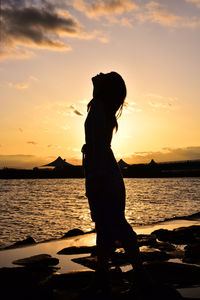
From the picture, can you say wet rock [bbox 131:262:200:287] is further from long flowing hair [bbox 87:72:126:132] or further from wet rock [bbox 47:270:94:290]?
long flowing hair [bbox 87:72:126:132]

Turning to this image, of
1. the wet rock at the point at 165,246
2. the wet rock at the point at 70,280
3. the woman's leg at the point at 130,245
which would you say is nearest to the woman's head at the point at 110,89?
the woman's leg at the point at 130,245

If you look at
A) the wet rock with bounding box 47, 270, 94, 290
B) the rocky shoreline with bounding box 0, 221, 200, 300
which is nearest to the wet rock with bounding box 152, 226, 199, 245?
the rocky shoreline with bounding box 0, 221, 200, 300

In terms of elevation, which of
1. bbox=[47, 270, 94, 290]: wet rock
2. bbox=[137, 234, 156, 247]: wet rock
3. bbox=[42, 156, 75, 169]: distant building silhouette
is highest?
bbox=[42, 156, 75, 169]: distant building silhouette

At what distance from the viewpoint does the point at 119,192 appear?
132 inches

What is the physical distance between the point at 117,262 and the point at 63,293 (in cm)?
154

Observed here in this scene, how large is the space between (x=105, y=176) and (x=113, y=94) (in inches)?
33.5

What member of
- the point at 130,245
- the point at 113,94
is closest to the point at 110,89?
the point at 113,94

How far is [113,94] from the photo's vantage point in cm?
342

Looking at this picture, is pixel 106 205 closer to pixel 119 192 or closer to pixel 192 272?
pixel 119 192

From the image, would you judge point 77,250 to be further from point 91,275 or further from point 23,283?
point 23,283

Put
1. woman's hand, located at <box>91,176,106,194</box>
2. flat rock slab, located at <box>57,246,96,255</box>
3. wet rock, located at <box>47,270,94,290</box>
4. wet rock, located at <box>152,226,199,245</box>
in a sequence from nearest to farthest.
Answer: woman's hand, located at <box>91,176,106,194</box>, wet rock, located at <box>47,270,94,290</box>, flat rock slab, located at <box>57,246,96,255</box>, wet rock, located at <box>152,226,199,245</box>

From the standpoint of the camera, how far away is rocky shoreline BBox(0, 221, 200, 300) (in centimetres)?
336

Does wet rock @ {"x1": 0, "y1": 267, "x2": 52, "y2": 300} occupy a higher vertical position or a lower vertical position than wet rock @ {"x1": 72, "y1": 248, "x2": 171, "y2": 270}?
higher

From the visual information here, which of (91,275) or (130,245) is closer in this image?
(130,245)
